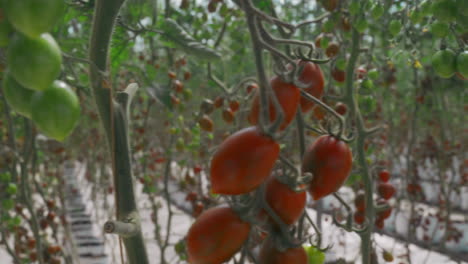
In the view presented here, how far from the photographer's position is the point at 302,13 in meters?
2.93

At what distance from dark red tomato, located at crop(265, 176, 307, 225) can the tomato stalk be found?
150 mm

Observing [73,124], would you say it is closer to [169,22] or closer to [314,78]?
[314,78]

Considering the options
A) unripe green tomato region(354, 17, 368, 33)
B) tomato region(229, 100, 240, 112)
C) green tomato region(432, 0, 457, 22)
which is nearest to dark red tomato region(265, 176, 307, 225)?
green tomato region(432, 0, 457, 22)

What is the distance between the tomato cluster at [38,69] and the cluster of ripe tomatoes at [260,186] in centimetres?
16

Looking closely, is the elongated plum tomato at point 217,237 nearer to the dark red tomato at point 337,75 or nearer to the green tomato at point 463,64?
the green tomato at point 463,64

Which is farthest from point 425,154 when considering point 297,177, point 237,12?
point 297,177

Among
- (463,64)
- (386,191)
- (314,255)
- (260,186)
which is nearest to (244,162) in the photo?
(260,186)

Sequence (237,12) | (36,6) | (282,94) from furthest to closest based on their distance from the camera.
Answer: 1. (237,12)
2. (282,94)
3. (36,6)

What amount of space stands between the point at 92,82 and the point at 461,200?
16.0ft

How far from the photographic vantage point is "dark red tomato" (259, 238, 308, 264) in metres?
0.49

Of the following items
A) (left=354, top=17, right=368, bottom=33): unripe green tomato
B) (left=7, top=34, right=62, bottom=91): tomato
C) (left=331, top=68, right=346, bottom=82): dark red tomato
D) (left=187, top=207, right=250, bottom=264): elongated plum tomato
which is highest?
(left=354, top=17, right=368, bottom=33): unripe green tomato

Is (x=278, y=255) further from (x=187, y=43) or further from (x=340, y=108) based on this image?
(x=340, y=108)

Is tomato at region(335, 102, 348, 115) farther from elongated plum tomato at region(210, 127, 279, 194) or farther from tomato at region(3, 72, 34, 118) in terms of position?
tomato at region(3, 72, 34, 118)

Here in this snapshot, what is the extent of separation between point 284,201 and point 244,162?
0.28 feet
